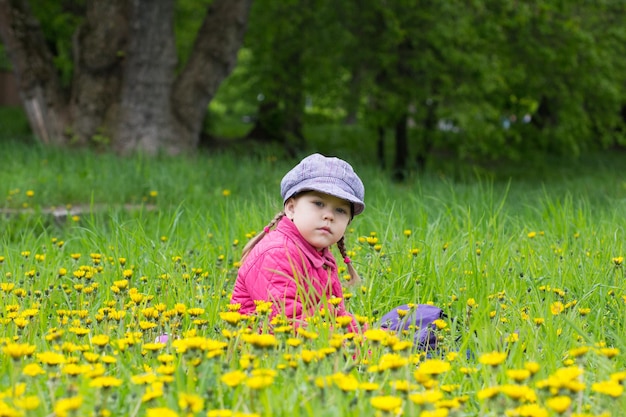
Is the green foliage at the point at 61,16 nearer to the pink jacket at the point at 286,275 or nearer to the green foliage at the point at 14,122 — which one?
the green foliage at the point at 14,122

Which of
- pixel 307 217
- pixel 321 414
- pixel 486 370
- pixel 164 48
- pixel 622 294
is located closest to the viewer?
pixel 321 414

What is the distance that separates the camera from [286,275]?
10.2ft

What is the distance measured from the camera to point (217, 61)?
11391 mm

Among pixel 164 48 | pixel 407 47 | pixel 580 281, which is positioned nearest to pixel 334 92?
pixel 407 47

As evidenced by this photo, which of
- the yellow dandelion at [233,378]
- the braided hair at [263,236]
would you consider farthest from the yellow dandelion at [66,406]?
the braided hair at [263,236]

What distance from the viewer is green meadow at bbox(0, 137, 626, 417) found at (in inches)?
75.0

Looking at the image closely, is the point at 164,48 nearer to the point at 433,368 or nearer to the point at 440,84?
the point at 440,84

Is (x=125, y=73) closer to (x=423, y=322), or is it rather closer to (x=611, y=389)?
(x=423, y=322)

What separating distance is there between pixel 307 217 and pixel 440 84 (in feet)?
32.0

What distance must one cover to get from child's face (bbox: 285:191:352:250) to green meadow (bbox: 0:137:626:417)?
0.27 metres

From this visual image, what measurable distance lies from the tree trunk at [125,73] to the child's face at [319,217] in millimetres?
7325

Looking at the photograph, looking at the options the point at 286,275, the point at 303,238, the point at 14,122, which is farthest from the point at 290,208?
the point at 14,122

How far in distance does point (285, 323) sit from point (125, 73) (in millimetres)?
8967

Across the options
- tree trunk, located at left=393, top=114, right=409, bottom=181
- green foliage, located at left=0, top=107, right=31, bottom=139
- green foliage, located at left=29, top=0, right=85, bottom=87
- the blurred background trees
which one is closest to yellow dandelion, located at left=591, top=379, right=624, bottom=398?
the blurred background trees
